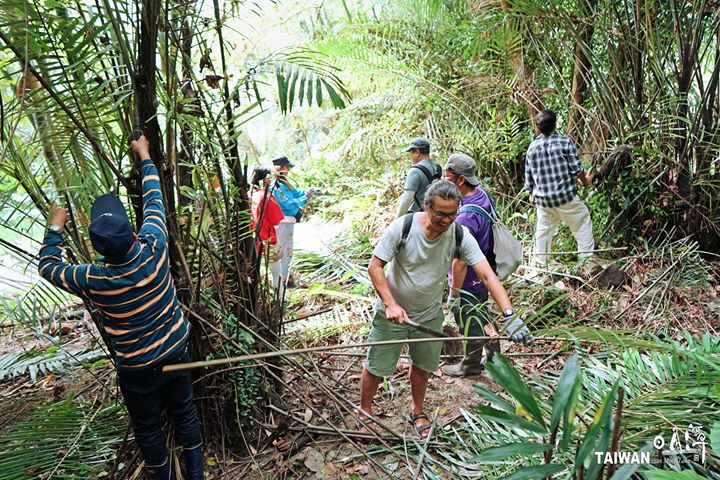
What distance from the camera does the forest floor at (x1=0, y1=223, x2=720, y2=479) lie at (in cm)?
252

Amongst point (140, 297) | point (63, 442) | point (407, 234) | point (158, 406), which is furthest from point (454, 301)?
point (63, 442)

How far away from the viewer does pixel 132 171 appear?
2.04 m

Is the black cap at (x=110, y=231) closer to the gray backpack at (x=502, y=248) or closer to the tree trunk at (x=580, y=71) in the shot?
the gray backpack at (x=502, y=248)

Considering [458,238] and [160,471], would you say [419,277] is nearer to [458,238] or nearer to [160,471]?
[458,238]

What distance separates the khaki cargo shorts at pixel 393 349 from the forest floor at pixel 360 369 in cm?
14

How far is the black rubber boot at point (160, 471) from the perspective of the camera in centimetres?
224

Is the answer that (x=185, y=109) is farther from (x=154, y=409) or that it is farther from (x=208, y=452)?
(x=208, y=452)

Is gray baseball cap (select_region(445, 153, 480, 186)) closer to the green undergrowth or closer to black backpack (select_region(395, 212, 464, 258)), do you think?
black backpack (select_region(395, 212, 464, 258))

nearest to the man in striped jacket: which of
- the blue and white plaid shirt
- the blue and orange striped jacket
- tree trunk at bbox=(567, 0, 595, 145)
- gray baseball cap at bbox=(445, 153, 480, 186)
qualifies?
the blue and orange striped jacket

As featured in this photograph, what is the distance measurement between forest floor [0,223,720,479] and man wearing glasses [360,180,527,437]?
203 mm

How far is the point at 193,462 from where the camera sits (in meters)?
2.31

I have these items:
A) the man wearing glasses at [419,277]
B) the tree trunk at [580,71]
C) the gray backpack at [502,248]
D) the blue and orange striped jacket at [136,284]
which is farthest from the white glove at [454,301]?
the tree trunk at [580,71]

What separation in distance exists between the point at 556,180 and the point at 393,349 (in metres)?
2.53

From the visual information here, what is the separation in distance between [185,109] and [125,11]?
0.41 meters
